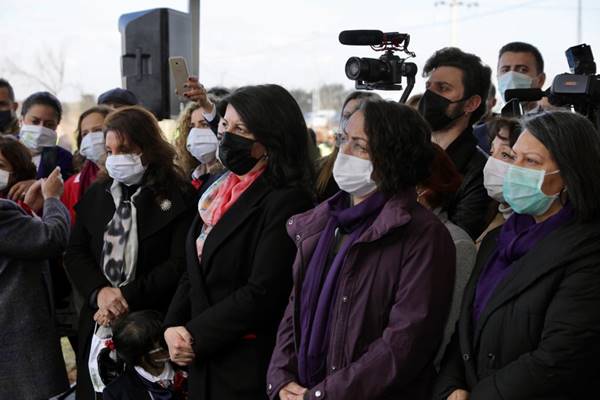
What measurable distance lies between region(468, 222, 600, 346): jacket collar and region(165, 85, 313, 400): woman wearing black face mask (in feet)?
2.87

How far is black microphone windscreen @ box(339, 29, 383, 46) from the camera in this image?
3635 millimetres

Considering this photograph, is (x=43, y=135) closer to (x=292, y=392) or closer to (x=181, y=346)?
(x=181, y=346)

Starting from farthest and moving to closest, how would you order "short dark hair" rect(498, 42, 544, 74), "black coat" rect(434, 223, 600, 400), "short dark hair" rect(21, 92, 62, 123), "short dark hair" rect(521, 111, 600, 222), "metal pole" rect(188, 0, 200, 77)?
1. "metal pole" rect(188, 0, 200, 77)
2. "short dark hair" rect(21, 92, 62, 123)
3. "short dark hair" rect(498, 42, 544, 74)
4. "short dark hair" rect(521, 111, 600, 222)
5. "black coat" rect(434, 223, 600, 400)

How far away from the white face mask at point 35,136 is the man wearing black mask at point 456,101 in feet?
7.91

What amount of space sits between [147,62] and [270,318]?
3.17 meters

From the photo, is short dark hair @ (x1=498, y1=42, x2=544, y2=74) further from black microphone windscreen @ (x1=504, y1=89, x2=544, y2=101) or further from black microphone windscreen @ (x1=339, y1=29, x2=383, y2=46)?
black microphone windscreen @ (x1=504, y1=89, x2=544, y2=101)

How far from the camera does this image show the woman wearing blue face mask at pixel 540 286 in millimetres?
2189

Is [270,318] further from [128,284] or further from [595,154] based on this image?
[595,154]

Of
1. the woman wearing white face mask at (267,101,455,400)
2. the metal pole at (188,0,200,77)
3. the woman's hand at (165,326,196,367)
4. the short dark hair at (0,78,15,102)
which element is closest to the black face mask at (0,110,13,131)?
the short dark hair at (0,78,15,102)

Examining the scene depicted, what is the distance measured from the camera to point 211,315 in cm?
293

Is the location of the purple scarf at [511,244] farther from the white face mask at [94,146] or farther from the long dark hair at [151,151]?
the white face mask at [94,146]

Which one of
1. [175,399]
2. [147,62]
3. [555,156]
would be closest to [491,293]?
[555,156]

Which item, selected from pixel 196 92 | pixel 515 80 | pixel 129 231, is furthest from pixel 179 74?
pixel 515 80

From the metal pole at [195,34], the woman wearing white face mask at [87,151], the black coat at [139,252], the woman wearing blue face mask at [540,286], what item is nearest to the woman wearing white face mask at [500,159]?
the woman wearing blue face mask at [540,286]
